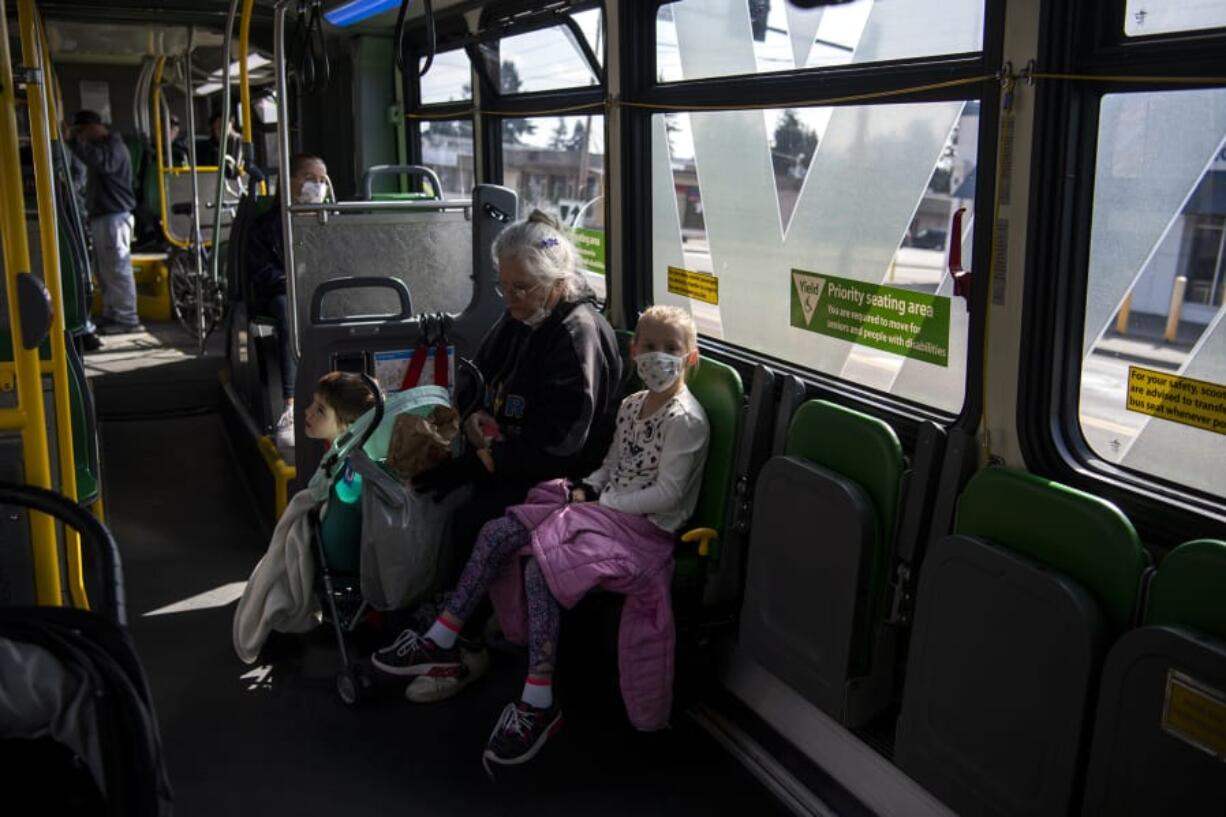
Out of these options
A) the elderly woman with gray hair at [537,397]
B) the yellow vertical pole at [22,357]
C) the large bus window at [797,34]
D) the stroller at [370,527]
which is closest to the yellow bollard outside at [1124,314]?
the large bus window at [797,34]

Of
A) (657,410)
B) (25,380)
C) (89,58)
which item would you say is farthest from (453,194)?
(89,58)

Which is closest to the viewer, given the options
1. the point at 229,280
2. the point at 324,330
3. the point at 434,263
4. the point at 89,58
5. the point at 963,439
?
the point at 963,439

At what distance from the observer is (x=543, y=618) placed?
3.23 metres

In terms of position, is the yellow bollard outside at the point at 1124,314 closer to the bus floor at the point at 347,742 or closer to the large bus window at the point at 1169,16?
the large bus window at the point at 1169,16

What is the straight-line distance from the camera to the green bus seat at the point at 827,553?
110 inches

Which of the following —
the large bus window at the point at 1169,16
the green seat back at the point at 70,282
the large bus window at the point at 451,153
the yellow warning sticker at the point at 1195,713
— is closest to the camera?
the yellow warning sticker at the point at 1195,713

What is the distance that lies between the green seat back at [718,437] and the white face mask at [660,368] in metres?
0.15

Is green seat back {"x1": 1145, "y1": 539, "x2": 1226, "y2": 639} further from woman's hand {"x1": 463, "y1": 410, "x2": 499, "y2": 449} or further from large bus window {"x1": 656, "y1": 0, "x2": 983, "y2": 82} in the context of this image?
woman's hand {"x1": 463, "y1": 410, "x2": 499, "y2": 449}

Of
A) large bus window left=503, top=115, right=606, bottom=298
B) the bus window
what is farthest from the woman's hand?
large bus window left=503, top=115, right=606, bottom=298

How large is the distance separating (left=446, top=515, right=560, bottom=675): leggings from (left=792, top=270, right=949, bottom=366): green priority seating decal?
3.55 ft

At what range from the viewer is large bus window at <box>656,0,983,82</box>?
111 inches

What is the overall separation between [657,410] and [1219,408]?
1551mm

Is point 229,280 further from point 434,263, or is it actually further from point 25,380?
point 25,380

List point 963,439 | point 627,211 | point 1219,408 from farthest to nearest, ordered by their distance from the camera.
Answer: point 627,211 < point 963,439 < point 1219,408
